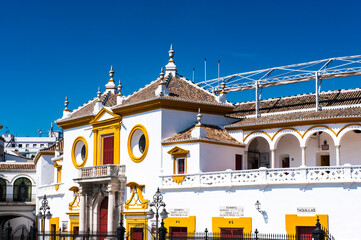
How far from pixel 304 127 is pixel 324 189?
17.4 feet

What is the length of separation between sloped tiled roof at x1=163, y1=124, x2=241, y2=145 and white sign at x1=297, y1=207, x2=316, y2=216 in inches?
250

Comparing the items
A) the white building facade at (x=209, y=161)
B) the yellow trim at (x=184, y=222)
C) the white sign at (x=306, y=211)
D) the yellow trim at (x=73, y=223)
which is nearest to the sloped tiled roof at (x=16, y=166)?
the white building facade at (x=209, y=161)

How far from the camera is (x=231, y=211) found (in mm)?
28938

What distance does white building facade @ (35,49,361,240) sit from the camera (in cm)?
2691

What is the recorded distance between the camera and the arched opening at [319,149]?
32594 mm

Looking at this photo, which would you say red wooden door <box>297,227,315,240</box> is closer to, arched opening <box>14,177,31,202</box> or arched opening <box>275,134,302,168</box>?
arched opening <box>275,134,302,168</box>

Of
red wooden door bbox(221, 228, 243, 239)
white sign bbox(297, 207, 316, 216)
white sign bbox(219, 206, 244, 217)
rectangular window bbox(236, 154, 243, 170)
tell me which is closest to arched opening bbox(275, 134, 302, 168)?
rectangular window bbox(236, 154, 243, 170)

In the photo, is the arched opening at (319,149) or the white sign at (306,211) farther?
the arched opening at (319,149)

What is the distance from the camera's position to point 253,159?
3488cm

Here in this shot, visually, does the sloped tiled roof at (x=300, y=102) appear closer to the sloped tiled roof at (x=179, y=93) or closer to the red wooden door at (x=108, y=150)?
the sloped tiled roof at (x=179, y=93)

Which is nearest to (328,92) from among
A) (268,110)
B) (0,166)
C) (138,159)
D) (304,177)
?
(268,110)

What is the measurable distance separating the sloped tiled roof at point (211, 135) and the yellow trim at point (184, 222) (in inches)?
155

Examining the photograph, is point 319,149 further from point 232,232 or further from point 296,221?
point 232,232

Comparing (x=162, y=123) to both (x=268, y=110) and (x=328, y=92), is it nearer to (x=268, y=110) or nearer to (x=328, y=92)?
(x=268, y=110)
